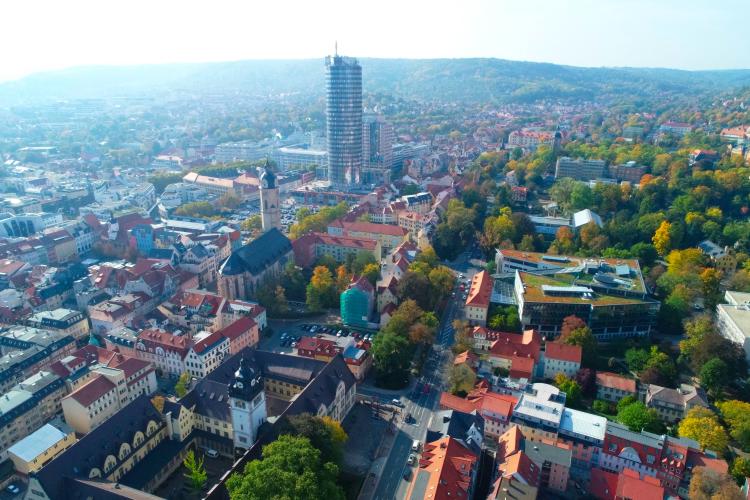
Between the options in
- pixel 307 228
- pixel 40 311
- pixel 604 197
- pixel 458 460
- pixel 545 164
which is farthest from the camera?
pixel 545 164

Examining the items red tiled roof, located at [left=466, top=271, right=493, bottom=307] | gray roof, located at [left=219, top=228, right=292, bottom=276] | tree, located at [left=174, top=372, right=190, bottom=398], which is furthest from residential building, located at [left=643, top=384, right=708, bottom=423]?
gray roof, located at [left=219, top=228, right=292, bottom=276]

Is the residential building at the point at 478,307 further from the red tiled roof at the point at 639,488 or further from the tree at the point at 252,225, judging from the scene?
the tree at the point at 252,225

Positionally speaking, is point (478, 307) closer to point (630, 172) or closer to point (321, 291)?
point (321, 291)

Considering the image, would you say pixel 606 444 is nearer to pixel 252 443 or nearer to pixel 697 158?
pixel 252 443

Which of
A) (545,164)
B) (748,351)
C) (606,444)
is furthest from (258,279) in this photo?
(545,164)

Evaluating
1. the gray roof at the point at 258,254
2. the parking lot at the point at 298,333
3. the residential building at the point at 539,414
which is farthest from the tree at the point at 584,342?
the gray roof at the point at 258,254

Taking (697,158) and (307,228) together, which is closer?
(307,228)

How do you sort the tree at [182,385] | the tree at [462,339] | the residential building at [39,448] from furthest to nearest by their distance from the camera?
the tree at [462,339]
the tree at [182,385]
the residential building at [39,448]
